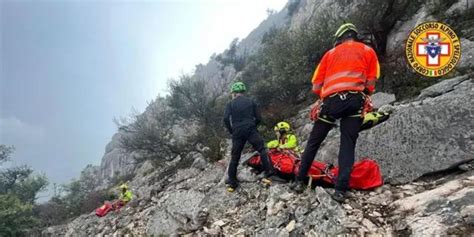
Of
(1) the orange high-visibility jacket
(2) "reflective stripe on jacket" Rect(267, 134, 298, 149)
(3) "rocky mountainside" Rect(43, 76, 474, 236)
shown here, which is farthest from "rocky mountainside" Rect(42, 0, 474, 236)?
(1) the orange high-visibility jacket

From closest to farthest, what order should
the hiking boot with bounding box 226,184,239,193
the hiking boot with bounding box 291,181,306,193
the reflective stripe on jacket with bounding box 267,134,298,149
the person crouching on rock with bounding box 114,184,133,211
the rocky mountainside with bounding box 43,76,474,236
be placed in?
the rocky mountainside with bounding box 43,76,474,236 < the hiking boot with bounding box 291,181,306,193 < the hiking boot with bounding box 226,184,239,193 < the reflective stripe on jacket with bounding box 267,134,298,149 < the person crouching on rock with bounding box 114,184,133,211

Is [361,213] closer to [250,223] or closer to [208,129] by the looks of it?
[250,223]

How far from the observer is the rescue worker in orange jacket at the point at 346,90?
4.45m

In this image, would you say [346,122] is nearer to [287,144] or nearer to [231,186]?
[287,144]

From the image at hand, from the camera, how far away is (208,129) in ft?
46.7

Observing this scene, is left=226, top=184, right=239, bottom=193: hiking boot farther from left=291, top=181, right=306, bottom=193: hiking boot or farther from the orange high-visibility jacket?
the orange high-visibility jacket

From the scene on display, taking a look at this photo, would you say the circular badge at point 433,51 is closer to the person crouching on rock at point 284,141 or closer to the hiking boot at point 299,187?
the person crouching on rock at point 284,141

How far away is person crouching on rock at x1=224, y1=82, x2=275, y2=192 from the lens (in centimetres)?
624

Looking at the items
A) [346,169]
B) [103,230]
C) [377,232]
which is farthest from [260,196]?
[103,230]

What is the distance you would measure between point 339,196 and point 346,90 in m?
1.30

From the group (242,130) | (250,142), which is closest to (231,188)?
(250,142)

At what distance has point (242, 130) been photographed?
627 cm

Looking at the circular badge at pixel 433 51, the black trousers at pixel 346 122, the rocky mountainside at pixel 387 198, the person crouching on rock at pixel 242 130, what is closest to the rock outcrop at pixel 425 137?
the rocky mountainside at pixel 387 198

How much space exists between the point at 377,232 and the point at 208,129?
35.4 feet
